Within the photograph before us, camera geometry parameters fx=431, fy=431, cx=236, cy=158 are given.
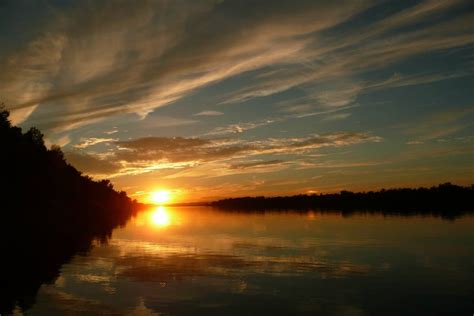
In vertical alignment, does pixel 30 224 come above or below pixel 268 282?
above

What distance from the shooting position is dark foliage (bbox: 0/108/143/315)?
107 feet

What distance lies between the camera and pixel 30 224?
89250 millimetres

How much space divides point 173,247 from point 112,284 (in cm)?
2765

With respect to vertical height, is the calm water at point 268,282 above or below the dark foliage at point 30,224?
below

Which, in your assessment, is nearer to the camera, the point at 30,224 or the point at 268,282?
the point at 268,282

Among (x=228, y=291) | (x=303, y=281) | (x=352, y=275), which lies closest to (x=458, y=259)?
A: (x=352, y=275)

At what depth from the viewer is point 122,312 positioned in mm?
23781

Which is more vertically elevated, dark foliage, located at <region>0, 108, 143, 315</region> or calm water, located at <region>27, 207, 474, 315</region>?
dark foliage, located at <region>0, 108, 143, 315</region>

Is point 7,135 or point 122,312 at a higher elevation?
point 7,135

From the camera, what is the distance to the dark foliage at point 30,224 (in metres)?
32.7

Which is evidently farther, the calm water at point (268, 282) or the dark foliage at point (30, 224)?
the dark foliage at point (30, 224)

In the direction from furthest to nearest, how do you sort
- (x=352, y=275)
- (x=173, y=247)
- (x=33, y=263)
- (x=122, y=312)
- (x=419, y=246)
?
(x=173, y=247) < (x=419, y=246) < (x=33, y=263) < (x=352, y=275) < (x=122, y=312)

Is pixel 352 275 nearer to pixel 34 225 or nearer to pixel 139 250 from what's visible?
pixel 139 250

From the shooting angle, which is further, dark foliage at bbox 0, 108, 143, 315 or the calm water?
dark foliage at bbox 0, 108, 143, 315
